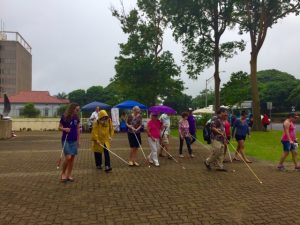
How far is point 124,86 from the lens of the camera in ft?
117

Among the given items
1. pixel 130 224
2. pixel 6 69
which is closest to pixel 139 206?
pixel 130 224

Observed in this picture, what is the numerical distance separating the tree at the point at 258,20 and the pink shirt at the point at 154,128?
20.7 metres

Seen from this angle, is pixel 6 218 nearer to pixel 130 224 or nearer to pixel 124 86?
pixel 130 224

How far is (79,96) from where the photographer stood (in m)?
100

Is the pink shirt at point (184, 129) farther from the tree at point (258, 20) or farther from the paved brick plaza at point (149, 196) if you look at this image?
the tree at point (258, 20)

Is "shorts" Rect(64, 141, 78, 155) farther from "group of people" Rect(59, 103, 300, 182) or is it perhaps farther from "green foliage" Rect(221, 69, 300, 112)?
"green foliage" Rect(221, 69, 300, 112)

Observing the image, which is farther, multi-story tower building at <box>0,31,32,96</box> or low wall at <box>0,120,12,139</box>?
multi-story tower building at <box>0,31,32,96</box>

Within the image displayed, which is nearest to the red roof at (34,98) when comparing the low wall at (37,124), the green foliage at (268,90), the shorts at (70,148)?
the green foliage at (268,90)

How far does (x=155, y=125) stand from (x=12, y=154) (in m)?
6.14

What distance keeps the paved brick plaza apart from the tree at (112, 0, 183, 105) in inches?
940

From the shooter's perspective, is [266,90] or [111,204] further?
[266,90]

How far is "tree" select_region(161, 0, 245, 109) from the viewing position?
107 feet

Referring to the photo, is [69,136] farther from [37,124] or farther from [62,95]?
[62,95]

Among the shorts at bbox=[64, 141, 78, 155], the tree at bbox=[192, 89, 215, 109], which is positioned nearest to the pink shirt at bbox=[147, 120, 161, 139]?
the shorts at bbox=[64, 141, 78, 155]
